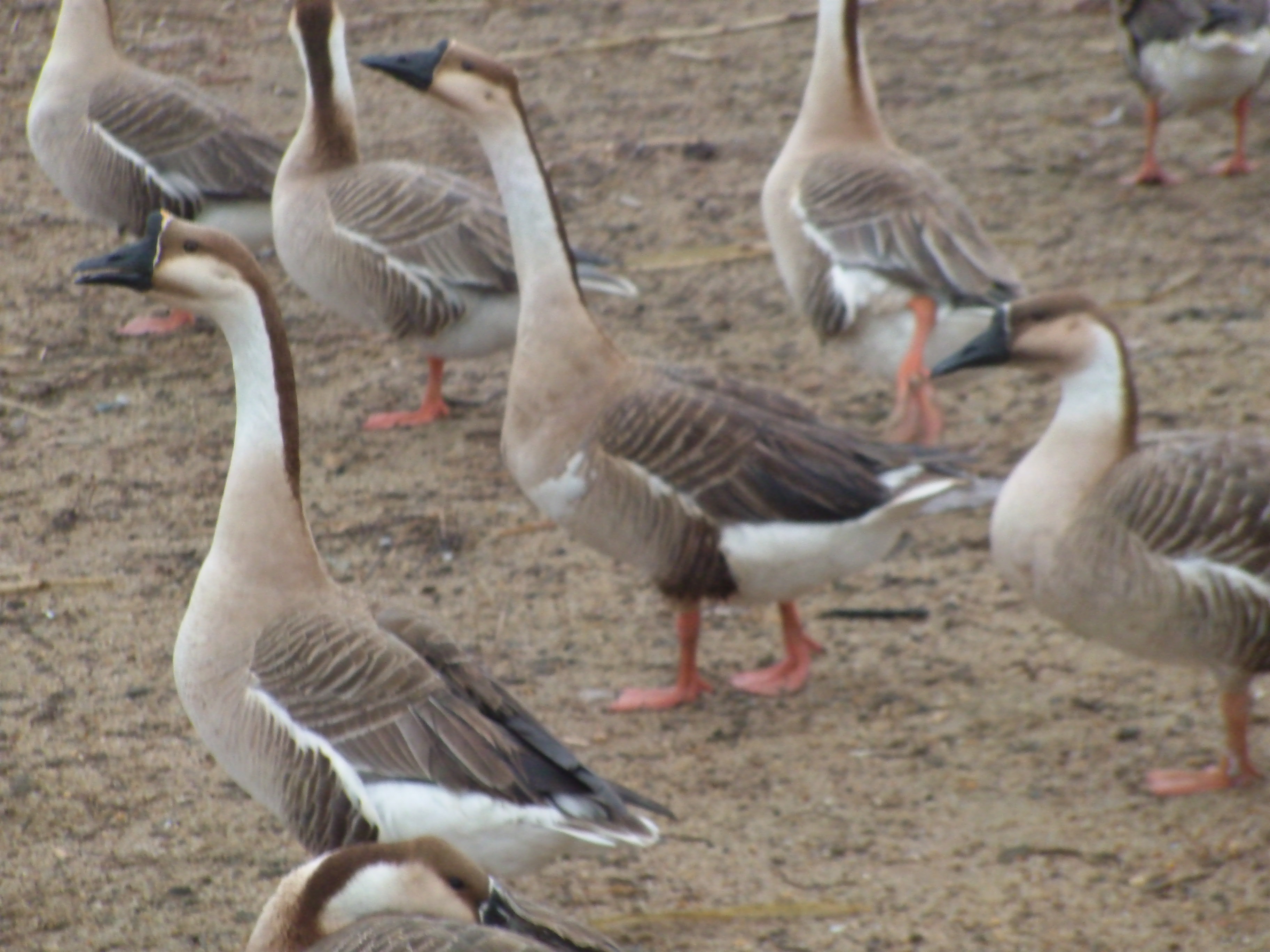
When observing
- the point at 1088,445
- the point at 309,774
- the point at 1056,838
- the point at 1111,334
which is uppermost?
the point at 1111,334

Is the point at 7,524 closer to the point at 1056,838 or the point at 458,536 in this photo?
the point at 458,536

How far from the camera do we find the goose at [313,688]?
3406 millimetres

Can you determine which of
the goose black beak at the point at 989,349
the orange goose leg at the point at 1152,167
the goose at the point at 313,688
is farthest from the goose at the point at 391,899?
the orange goose leg at the point at 1152,167

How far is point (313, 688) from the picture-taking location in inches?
139

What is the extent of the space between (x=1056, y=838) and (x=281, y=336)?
7.36 ft

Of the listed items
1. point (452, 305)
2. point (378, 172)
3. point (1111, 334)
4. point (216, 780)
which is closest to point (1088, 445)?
point (1111, 334)

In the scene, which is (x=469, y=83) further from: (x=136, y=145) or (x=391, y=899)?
(x=136, y=145)

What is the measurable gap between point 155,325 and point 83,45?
1363 millimetres

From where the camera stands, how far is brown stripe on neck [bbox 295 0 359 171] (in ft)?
21.9

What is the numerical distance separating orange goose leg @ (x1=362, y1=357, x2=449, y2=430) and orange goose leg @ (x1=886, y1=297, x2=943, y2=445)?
1845 mm

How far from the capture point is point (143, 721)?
4.58m

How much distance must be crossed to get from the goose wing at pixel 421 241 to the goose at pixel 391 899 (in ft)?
11.8

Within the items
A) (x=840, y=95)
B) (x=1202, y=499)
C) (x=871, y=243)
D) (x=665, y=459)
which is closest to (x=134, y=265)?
(x=665, y=459)

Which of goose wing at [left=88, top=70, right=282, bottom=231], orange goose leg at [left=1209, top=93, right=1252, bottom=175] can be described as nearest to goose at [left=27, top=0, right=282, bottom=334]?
goose wing at [left=88, top=70, right=282, bottom=231]
